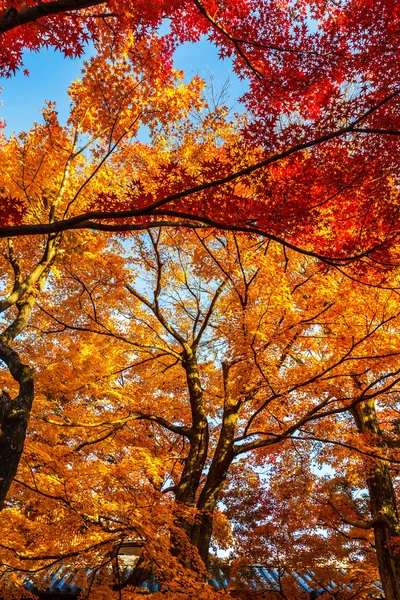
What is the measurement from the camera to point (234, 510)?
13.9m

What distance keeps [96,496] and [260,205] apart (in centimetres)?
541

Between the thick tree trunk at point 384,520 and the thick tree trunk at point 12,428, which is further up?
the thick tree trunk at point 384,520

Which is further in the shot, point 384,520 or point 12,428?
point 384,520

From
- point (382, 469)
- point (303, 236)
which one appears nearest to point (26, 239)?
point (303, 236)

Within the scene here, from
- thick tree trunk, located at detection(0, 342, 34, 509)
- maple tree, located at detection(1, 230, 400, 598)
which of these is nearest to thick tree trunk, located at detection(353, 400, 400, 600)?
maple tree, located at detection(1, 230, 400, 598)

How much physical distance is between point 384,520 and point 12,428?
306 inches

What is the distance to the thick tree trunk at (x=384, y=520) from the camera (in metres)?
7.59

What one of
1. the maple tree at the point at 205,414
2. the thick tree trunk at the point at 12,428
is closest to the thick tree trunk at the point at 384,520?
the maple tree at the point at 205,414

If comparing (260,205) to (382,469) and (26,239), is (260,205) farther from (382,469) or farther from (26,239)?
(382,469)

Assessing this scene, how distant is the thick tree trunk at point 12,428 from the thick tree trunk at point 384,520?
23.8 feet

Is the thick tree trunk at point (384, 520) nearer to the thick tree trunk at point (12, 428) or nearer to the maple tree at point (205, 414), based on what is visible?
the maple tree at point (205, 414)

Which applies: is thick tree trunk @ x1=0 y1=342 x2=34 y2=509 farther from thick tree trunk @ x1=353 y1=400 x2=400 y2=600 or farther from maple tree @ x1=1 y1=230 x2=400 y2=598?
thick tree trunk @ x1=353 y1=400 x2=400 y2=600

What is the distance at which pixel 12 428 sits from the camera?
10.7 feet

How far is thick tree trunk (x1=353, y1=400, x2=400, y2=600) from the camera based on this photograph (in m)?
7.59
